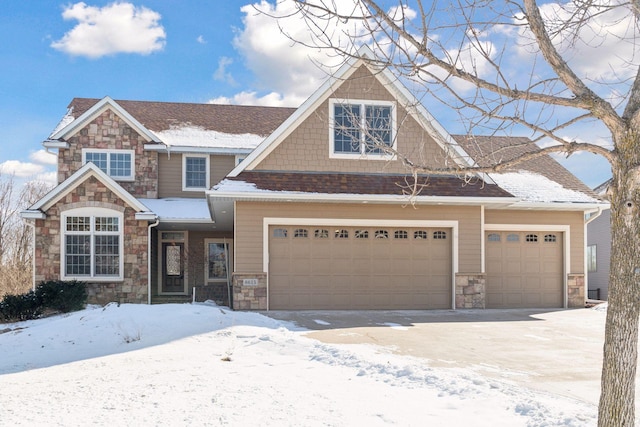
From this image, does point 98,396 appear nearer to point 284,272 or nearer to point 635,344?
point 635,344

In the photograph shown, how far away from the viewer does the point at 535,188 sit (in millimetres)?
17984

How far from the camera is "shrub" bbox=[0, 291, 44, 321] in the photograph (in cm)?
1420

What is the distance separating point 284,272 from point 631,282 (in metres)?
11.6

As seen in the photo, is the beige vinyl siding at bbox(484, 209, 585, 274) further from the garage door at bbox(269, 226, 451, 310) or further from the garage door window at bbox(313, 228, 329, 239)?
the garage door window at bbox(313, 228, 329, 239)

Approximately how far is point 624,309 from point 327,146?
12.0m

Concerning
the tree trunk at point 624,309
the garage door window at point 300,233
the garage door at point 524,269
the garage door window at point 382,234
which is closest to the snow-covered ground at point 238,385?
the tree trunk at point 624,309

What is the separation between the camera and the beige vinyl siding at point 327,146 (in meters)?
15.4

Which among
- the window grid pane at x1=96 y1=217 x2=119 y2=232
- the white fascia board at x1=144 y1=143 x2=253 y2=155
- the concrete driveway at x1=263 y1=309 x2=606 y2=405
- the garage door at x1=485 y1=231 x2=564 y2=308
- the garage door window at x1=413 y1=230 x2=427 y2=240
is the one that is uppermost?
the white fascia board at x1=144 y1=143 x2=253 y2=155

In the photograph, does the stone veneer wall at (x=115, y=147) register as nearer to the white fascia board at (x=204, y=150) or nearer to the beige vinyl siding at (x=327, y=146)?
the white fascia board at (x=204, y=150)

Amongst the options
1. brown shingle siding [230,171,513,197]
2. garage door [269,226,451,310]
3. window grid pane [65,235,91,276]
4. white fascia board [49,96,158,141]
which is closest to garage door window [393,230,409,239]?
garage door [269,226,451,310]

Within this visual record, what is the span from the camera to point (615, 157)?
4.15m

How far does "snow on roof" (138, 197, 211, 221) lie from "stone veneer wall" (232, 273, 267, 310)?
13.7 feet

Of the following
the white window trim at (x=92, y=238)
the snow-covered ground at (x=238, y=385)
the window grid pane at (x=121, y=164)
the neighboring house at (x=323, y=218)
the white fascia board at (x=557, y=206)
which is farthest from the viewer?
the window grid pane at (x=121, y=164)

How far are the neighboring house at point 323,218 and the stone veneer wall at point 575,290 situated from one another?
1.6 inches
